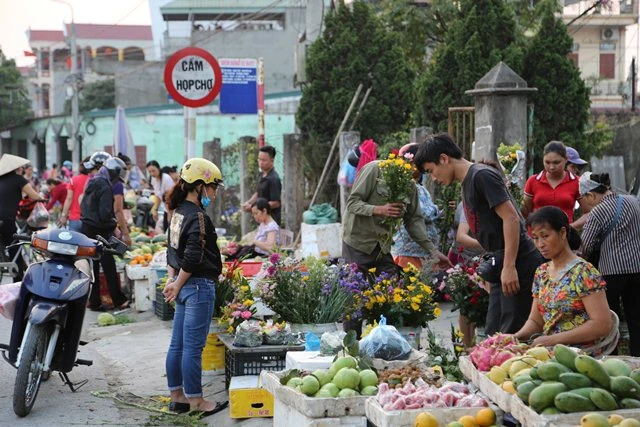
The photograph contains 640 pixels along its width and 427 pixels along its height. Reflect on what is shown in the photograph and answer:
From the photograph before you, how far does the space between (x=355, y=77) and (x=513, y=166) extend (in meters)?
9.41

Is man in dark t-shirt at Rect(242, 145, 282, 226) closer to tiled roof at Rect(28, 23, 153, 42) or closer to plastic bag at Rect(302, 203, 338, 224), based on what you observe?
plastic bag at Rect(302, 203, 338, 224)

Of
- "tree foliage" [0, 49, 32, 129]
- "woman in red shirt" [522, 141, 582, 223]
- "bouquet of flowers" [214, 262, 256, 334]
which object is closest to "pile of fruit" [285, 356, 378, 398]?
"bouquet of flowers" [214, 262, 256, 334]

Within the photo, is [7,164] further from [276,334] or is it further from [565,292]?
[565,292]

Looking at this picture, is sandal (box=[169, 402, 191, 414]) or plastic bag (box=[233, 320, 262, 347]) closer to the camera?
plastic bag (box=[233, 320, 262, 347])

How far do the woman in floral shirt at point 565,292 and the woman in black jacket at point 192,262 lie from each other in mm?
2541

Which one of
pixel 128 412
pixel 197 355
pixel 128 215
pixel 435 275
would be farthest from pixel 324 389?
pixel 128 215

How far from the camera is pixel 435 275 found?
11.0m

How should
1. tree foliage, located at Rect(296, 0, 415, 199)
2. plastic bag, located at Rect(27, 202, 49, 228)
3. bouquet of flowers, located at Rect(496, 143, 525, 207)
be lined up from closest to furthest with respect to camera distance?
bouquet of flowers, located at Rect(496, 143, 525, 207) → plastic bag, located at Rect(27, 202, 49, 228) → tree foliage, located at Rect(296, 0, 415, 199)

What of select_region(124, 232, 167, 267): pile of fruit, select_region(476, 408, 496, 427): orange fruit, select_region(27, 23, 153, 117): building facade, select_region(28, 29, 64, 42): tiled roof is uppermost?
select_region(28, 29, 64, 42): tiled roof

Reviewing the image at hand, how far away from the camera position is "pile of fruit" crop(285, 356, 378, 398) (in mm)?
5914

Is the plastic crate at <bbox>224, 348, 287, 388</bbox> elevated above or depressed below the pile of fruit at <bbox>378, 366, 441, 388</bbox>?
below

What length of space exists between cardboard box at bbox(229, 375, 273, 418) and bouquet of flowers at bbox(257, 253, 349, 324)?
1.02 meters

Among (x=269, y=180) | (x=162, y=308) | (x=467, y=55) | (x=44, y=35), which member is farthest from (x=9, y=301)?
(x=44, y=35)

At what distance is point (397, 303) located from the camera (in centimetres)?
840
